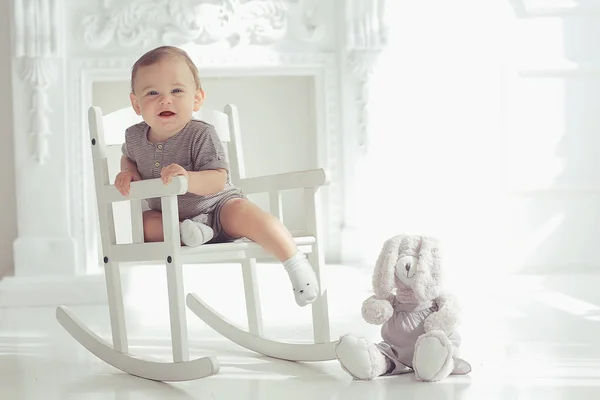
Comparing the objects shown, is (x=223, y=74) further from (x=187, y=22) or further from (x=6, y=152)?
(x=6, y=152)

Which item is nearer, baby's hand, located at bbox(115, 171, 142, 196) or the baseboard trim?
baby's hand, located at bbox(115, 171, 142, 196)

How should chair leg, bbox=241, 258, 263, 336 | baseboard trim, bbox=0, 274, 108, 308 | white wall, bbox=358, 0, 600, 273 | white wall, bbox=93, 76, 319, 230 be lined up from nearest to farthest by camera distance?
chair leg, bbox=241, 258, 263, 336
baseboard trim, bbox=0, 274, 108, 308
white wall, bbox=358, 0, 600, 273
white wall, bbox=93, 76, 319, 230

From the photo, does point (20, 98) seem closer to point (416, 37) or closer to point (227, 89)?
point (227, 89)

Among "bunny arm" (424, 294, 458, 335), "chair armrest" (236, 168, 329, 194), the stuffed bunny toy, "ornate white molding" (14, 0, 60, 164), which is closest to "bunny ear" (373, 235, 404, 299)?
the stuffed bunny toy

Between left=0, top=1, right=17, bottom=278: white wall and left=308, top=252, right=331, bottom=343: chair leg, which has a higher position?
left=0, top=1, right=17, bottom=278: white wall

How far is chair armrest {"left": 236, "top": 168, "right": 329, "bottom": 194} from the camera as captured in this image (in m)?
1.94

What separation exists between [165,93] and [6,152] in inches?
77.0

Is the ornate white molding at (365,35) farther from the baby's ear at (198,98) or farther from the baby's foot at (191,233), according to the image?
the baby's foot at (191,233)

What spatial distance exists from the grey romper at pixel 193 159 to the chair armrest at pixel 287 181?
136mm

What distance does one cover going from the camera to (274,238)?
72.8 inches

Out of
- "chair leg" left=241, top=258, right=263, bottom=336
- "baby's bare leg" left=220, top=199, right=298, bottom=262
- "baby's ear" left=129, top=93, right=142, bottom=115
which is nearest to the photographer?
"baby's bare leg" left=220, top=199, right=298, bottom=262

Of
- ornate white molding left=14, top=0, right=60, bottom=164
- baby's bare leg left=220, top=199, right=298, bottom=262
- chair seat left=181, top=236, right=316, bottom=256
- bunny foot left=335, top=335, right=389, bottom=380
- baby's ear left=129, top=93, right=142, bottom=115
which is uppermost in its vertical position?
ornate white molding left=14, top=0, right=60, bottom=164

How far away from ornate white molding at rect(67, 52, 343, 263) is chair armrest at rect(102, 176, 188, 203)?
1.63 meters

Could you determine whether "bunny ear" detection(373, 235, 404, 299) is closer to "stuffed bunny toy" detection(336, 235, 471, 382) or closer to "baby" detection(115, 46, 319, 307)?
"stuffed bunny toy" detection(336, 235, 471, 382)
